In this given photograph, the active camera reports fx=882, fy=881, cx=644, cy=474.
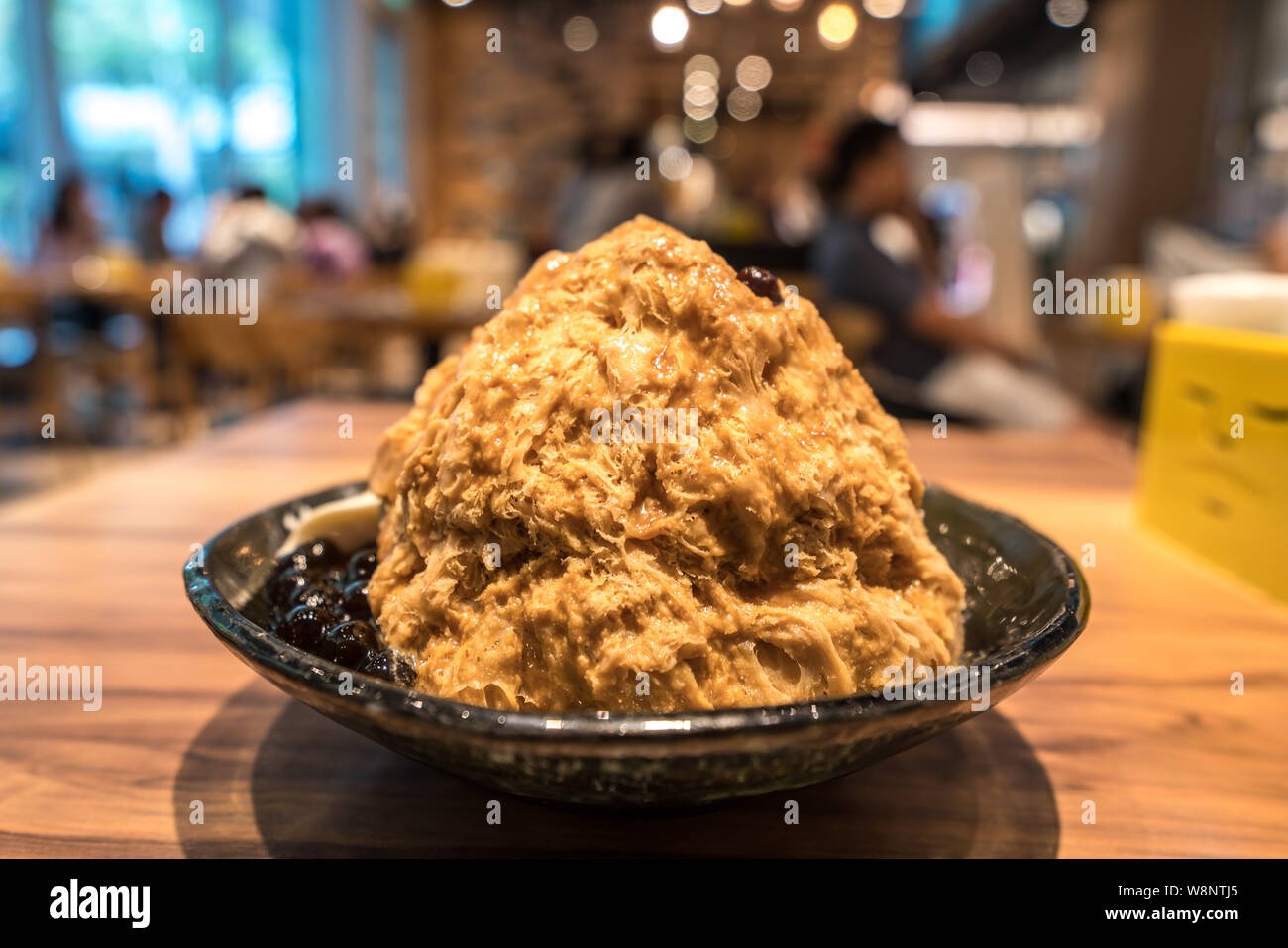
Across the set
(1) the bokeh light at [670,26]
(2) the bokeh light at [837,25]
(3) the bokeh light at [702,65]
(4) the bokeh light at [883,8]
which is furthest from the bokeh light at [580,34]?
(4) the bokeh light at [883,8]

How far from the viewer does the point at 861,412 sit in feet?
2.56

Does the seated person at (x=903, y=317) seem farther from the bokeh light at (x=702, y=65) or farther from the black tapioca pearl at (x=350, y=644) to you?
the bokeh light at (x=702, y=65)

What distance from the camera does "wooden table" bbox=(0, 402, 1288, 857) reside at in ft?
2.19

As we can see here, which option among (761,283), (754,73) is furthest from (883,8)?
(761,283)

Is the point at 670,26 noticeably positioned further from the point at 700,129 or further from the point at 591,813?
the point at 591,813

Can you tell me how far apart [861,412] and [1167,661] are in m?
0.54

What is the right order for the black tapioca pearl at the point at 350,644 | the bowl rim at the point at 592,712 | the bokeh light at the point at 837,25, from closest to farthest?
the bowl rim at the point at 592,712
the black tapioca pearl at the point at 350,644
the bokeh light at the point at 837,25

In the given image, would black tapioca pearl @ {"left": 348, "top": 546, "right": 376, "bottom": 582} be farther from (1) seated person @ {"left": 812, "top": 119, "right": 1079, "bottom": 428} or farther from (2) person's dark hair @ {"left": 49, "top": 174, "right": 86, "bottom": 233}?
(2) person's dark hair @ {"left": 49, "top": 174, "right": 86, "bottom": 233}

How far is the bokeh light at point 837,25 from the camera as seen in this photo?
10289 millimetres

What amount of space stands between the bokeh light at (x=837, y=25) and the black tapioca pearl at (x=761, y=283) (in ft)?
35.7

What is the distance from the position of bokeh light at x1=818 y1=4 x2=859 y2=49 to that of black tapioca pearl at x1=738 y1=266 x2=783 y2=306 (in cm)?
1087
